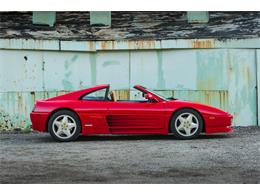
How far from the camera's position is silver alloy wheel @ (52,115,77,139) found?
27.0 feet

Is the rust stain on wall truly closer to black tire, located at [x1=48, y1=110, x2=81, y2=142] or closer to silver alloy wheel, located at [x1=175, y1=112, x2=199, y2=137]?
silver alloy wheel, located at [x1=175, y1=112, x2=199, y2=137]

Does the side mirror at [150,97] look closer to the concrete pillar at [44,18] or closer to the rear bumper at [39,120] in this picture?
the rear bumper at [39,120]

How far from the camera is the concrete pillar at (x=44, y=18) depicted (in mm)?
8109

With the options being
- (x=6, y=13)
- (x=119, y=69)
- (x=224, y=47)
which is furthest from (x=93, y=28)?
(x=224, y=47)

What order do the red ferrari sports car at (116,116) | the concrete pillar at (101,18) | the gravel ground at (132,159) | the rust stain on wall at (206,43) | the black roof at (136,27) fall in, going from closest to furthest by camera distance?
the gravel ground at (132,159), the concrete pillar at (101,18), the black roof at (136,27), the red ferrari sports car at (116,116), the rust stain on wall at (206,43)

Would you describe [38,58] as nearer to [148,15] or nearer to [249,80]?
[148,15]

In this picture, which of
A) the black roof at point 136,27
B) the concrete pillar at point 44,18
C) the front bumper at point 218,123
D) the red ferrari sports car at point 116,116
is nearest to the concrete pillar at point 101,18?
the black roof at point 136,27

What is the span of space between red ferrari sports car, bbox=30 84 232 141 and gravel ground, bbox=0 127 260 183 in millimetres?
134

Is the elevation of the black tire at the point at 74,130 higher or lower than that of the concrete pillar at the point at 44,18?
lower

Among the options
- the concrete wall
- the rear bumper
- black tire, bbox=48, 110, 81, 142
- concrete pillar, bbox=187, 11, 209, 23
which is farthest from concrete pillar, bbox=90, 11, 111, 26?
the rear bumper

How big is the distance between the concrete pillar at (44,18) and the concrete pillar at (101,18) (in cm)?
50


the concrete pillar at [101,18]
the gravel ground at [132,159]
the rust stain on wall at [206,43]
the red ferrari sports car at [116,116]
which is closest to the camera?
the gravel ground at [132,159]

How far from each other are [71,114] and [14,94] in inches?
32.0

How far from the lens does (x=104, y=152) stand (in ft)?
24.6
